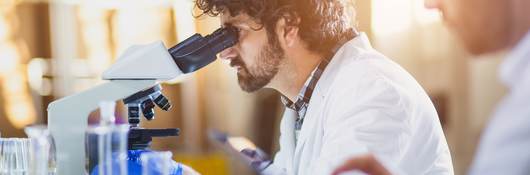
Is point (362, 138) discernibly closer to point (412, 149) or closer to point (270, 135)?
point (412, 149)

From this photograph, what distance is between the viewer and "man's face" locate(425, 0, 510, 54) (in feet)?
2.23

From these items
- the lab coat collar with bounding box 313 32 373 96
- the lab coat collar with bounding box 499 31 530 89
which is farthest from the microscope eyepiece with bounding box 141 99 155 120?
the lab coat collar with bounding box 499 31 530 89

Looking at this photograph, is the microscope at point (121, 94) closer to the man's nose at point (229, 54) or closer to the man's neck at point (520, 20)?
the man's nose at point (229, 54)

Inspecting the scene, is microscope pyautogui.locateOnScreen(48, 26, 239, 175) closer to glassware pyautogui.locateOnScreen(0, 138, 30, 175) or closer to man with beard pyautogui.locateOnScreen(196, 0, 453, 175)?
glassware pyautogui.locateOnScreen(0, 138, 30, 175)

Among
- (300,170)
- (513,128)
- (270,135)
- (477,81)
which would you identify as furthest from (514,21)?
(270,135)

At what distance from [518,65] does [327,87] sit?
30.1 inches

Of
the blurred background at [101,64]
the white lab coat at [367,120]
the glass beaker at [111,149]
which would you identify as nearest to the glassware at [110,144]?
the glass beaker at [111,149]

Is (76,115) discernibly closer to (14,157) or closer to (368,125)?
(14,157)

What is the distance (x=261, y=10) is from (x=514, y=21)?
75cm

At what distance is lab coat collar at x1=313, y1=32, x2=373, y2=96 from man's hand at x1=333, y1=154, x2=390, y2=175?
1.74ft

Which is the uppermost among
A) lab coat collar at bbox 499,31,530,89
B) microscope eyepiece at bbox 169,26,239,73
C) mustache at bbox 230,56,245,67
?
lab coat collar at bbox 499,31,530,89

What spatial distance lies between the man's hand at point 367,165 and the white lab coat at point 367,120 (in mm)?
260

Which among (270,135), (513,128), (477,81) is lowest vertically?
(270,135)

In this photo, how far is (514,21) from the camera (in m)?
0.66
